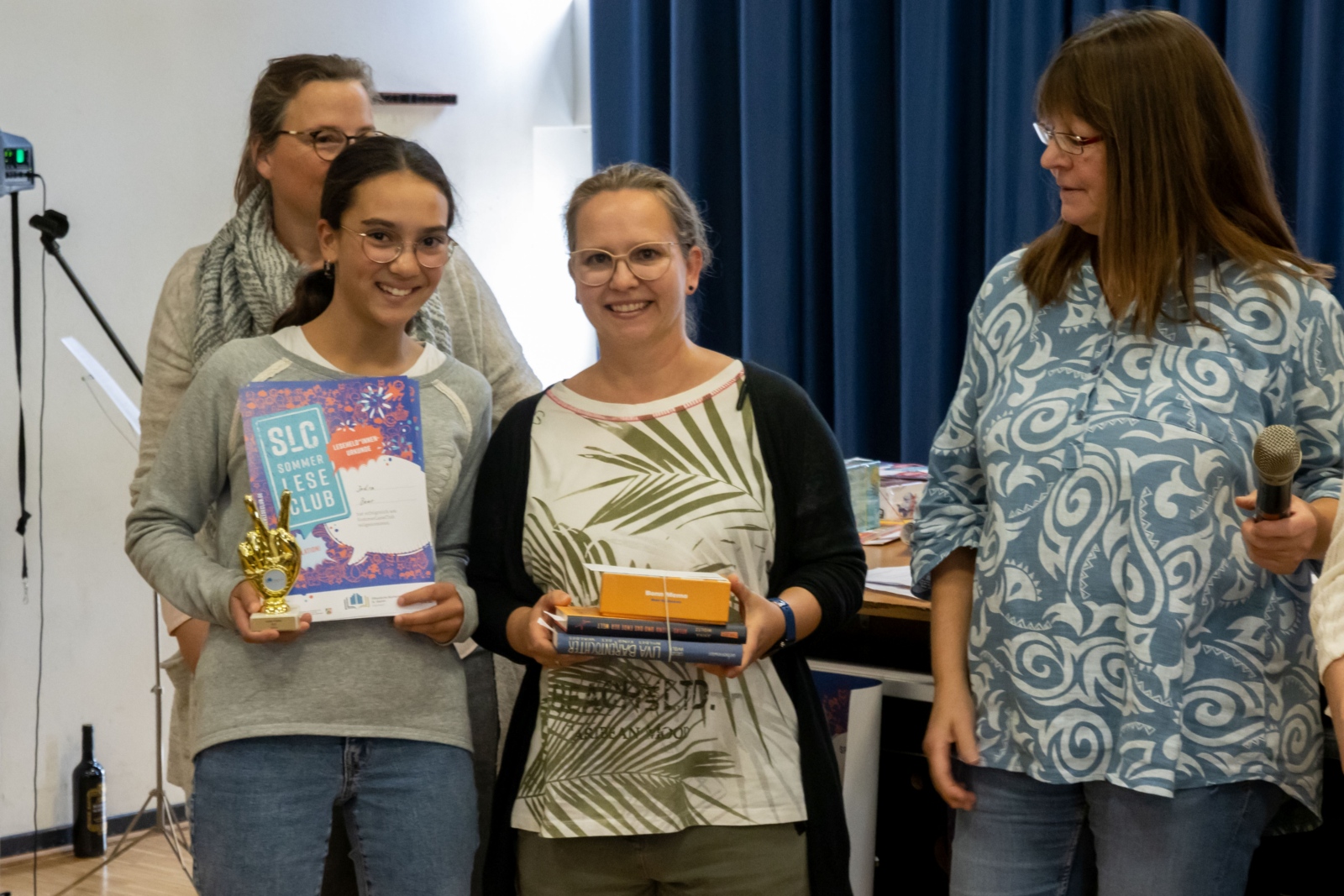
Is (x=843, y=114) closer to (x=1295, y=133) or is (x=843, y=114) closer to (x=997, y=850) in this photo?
(x=1295, y=133)

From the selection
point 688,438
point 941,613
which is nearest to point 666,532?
point 688,438

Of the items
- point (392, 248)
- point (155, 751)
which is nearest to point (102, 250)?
point (155, 751)

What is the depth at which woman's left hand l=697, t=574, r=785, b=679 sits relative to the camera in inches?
59.6

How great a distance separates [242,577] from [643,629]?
518mm

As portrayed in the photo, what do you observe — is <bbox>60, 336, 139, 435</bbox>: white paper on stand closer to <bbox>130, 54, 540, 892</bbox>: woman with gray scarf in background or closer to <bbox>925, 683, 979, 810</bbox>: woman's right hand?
<bbox>130, 54, 540, 892</bbox>: woman with gray scarf in background

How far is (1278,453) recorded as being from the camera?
1227 millimetres

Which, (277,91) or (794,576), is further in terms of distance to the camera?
(277,91)

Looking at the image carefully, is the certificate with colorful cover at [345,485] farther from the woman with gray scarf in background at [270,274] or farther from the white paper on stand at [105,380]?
the white paper on stand at [105,380]

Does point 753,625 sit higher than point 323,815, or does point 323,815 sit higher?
point 753,625

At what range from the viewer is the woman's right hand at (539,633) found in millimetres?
1526

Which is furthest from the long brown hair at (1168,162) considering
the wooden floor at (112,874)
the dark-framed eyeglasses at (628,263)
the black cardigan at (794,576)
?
the wooden floor at (112,874)

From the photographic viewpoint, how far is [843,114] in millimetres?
3615

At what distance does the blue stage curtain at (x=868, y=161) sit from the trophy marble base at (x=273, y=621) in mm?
2261

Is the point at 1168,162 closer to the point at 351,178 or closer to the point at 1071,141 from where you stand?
the point at 1071,141
